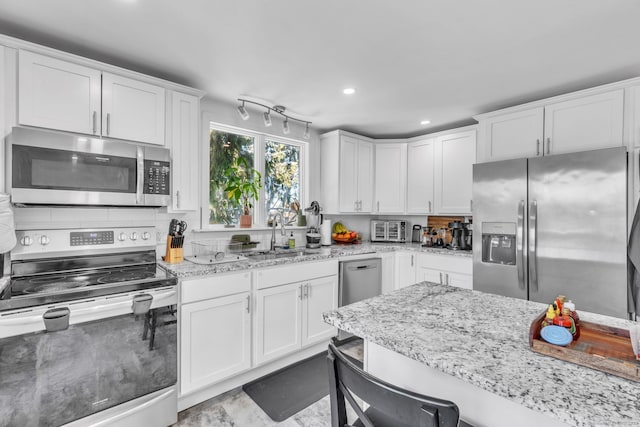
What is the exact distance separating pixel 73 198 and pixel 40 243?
0.38m

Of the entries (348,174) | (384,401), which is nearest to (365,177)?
(348,174)

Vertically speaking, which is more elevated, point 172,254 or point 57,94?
point 57,94

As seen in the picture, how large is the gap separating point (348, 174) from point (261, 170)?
106 cm

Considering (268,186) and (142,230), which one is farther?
(268,186)

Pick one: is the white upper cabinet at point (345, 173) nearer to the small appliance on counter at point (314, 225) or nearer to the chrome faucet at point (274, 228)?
the small appliance on counter at point (314, 225)

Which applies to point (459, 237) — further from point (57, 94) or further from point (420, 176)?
point (57, 94)

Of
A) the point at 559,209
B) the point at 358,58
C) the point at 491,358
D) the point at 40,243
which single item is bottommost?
the point at 491,358

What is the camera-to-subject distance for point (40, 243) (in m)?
1.93

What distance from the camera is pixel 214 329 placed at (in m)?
2.13

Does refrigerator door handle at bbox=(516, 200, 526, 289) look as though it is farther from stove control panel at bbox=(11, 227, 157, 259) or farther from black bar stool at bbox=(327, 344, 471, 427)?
stove control panel at bbox=(11, 227, 157, 259)

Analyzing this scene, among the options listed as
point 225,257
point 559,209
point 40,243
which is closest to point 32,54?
point 40,243

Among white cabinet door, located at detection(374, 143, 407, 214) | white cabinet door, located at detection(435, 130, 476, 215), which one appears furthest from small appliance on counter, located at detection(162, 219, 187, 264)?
white cabinet door, located at detection(435, 130, 476, 215)

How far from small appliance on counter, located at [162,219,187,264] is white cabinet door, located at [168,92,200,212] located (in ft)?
0.45

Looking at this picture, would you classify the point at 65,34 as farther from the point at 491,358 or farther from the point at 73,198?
the point at 491,358
